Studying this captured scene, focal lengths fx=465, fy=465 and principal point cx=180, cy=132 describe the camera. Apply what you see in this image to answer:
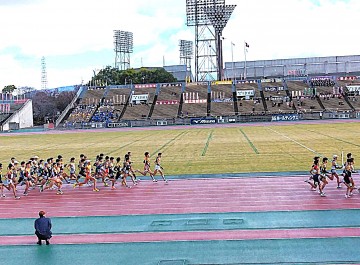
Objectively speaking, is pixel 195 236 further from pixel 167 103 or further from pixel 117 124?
pixel 167 103

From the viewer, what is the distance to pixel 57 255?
10617 millimetres

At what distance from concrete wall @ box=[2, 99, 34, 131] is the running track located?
5594 cm

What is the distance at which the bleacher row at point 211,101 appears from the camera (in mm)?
67438

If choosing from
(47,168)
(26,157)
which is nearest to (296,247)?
(47,168)

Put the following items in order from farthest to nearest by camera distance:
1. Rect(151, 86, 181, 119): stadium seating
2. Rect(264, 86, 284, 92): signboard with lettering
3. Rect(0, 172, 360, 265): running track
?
Rect(264, 86, 284, 92): signboard with lettering
Rect(151, 86, 181, 119): stadium seating
Rect(0, 172, 360, 265): running track

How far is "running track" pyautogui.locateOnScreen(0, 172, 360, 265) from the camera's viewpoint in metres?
10.2

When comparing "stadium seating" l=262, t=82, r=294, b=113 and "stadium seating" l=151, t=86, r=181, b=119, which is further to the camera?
"stadium seating" l=151, t=86, r=181, b=119

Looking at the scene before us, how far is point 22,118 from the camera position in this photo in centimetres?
7575

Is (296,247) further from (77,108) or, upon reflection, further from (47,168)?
(77,108)

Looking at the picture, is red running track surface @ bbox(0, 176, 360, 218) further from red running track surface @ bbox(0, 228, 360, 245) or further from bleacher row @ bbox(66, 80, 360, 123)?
bleacher row @ bbox(66, 80, 360, 123)

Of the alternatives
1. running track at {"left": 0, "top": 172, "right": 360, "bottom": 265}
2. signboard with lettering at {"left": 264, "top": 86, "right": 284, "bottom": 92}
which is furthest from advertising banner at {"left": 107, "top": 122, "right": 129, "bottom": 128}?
running track at {"left": 0, "top": 172, "right": 360, "bottom": 265}

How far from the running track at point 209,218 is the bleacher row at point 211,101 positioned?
4900 centimetres

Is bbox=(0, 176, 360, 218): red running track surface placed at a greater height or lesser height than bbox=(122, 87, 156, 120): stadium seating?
lesser

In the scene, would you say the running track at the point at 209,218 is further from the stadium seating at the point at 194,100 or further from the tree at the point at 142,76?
the tree at the point at 142,76
